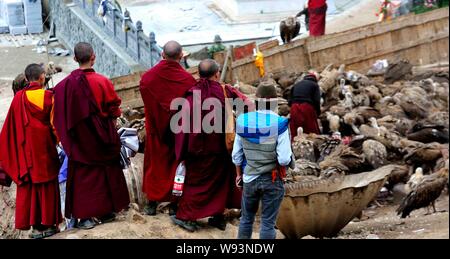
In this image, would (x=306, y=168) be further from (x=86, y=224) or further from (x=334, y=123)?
(x=86, y=224)

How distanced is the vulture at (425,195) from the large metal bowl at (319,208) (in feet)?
2.76

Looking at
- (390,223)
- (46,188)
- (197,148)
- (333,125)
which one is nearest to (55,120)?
(46,188)

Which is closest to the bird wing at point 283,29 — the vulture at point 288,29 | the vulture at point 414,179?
the vulture at point 288,29

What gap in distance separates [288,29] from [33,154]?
32.3 ft

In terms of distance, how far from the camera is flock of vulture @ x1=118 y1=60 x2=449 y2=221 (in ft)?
33.6

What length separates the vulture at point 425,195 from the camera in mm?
9023

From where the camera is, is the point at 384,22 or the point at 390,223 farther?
the point at 384,22

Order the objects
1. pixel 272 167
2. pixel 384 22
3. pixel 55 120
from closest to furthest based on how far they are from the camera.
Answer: pixel 272 167, pixel 55 120, pixel 384 22

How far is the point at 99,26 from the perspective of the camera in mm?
18922

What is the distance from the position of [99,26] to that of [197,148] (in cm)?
1152

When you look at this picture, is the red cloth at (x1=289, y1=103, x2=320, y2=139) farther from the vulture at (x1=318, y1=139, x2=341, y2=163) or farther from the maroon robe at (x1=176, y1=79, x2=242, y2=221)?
the maroon robe at (x1=176, y1=79, x2=242, y2=221)

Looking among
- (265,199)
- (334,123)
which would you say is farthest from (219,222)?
(334,123)

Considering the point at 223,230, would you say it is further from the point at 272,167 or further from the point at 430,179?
the point at 430,179

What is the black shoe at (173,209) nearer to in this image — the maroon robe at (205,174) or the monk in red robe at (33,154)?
the maroon robe at (205,174)
